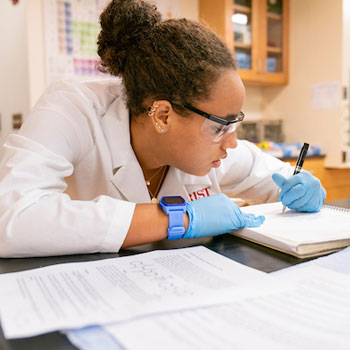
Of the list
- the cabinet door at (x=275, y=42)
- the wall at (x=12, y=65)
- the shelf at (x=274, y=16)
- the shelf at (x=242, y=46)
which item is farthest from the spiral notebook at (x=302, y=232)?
the shelf at (x=274, y=16)

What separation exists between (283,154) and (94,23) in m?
1.79

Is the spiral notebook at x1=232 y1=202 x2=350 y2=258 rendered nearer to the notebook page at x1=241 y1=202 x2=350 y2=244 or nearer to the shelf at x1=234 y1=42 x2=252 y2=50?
the notebook page at x1=241 y1=202 x2=350 y2=244

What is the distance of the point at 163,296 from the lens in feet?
1.67

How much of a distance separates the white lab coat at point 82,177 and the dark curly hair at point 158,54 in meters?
0.13

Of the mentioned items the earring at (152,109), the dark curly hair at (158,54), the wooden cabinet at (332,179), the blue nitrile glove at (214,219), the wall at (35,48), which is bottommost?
the wooden cabinet at (332,179)

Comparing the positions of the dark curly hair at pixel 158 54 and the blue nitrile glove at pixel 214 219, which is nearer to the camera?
the blue nitrile glove at pixel 214 219

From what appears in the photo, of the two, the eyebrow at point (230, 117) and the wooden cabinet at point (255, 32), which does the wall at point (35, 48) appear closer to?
the wooden cabinet at point (255, 32)

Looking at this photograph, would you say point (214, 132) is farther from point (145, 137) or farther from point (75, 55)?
point (75, 55)

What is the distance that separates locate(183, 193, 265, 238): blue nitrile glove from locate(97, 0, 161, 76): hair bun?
1.66 ft

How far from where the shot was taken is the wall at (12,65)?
271 centimetres

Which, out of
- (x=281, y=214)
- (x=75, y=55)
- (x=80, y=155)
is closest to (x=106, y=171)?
(x=80, y=155)

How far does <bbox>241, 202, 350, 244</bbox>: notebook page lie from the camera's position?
75 cm

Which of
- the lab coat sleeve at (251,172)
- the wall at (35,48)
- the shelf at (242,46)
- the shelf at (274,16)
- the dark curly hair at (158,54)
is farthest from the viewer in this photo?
the shelf at (274,16)

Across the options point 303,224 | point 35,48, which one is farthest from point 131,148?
point 35,48
